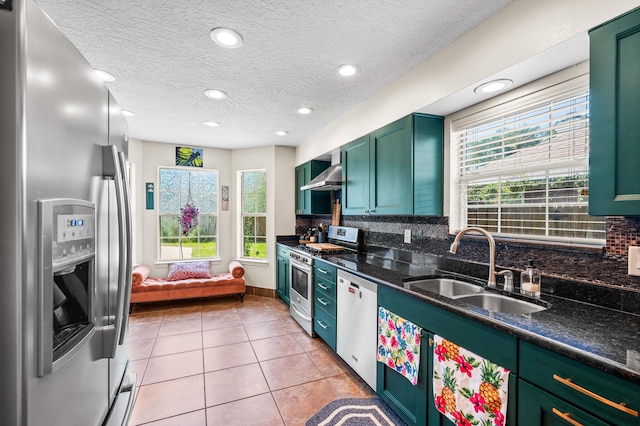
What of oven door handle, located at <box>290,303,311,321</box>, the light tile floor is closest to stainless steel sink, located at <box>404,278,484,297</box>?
the light tile floor

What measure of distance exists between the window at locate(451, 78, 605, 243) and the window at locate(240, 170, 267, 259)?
333 centimetres

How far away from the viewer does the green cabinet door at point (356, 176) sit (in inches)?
117

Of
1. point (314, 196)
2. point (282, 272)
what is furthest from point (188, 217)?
point (314, 196)

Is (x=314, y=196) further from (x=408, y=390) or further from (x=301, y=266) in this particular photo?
(x=408, y=390)

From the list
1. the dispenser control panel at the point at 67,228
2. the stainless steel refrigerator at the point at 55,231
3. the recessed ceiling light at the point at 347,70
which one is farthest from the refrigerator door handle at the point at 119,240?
the recessed ceiling light at the point at 347,70

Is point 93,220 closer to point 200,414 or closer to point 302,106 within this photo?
point 200,414

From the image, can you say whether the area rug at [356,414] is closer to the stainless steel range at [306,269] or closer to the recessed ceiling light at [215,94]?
the stainless steel range at [306,269]

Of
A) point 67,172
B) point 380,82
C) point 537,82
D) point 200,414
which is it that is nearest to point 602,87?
point 537,82

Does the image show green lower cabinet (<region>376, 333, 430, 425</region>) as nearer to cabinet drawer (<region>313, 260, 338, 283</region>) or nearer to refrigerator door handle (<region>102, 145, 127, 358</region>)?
cabinet drawer (<region>313, 260, 338, 283</region>)

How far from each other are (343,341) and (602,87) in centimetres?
237

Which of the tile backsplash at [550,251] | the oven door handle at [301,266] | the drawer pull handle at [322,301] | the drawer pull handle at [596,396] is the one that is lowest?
the drawer pull handle at [322,301]

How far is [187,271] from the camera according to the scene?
14.9ft

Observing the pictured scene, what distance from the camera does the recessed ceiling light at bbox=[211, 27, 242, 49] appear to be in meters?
1.79

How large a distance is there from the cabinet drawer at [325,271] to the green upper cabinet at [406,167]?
68 centimetres
